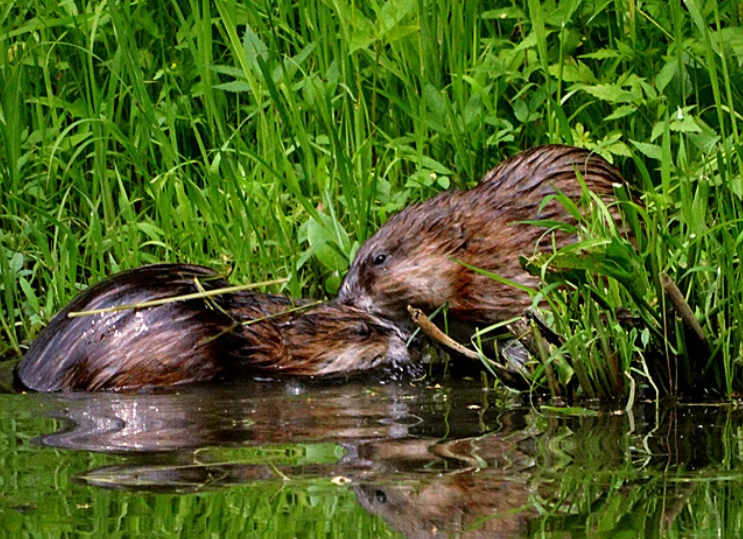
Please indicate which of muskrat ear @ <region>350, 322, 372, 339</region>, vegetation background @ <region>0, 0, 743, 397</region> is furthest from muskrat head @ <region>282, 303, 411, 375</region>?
vegetation background @ <region>0, 0, 743, 397</region>

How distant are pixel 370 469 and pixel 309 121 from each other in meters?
3.23

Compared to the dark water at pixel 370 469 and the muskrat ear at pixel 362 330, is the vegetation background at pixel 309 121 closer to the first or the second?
the muskrat ear at pixel 362 330

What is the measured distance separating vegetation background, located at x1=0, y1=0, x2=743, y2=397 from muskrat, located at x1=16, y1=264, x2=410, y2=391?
12.9 inches

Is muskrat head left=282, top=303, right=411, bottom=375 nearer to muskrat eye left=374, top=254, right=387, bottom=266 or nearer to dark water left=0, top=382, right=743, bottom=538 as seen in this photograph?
muskrat eye left=374, top=254, right=387, bottom=266

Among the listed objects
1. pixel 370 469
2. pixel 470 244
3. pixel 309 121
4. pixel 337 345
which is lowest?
pixel 337 345

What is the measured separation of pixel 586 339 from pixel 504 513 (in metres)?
1.42

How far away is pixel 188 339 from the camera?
4.15 meters

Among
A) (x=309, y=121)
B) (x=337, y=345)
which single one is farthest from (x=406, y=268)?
(x=309, y=121)

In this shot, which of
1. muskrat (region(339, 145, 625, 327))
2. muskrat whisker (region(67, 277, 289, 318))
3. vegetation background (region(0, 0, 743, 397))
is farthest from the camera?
vegetation background (region(0, 0, 743, 397))

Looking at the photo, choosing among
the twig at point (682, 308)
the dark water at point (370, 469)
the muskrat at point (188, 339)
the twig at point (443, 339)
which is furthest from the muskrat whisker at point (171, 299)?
the twig at point (682, 308)

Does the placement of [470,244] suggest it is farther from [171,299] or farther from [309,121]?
[309,121]

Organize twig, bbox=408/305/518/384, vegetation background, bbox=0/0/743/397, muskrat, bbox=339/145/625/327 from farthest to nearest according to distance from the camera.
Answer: vegetation background, bbox=0/0/743/397
muskrat, bbox=339/145/625/327
twig, bbox=408/305/518/384

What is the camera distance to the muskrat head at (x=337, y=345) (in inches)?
169

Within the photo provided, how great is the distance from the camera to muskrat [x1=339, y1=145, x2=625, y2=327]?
4410 mm
